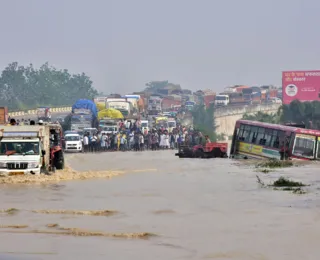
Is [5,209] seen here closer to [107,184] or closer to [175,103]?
[107,184]

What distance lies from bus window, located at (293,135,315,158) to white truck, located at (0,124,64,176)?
12.6 metres

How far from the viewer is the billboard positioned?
92438 mm

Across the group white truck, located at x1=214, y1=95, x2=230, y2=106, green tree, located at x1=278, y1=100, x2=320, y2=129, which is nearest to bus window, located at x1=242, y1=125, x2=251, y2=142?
green tree, located at x1=278, y1=100, x2=320, y2=129

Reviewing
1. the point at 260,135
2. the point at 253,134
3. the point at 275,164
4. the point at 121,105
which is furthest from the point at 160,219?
the point at 121,105

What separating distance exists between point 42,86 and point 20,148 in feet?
446

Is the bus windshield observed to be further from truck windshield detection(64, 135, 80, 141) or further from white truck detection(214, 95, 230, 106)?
white truck detection(214, 95, 230, 106)

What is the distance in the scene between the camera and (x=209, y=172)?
32.1m

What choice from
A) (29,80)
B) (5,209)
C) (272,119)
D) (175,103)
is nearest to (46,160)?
(5,209)

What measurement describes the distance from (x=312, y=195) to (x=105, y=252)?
A: 1010cm

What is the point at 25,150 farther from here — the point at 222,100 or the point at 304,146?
the point at 222,100

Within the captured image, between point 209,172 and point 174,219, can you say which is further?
Answer: point 209,172

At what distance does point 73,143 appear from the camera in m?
50.9

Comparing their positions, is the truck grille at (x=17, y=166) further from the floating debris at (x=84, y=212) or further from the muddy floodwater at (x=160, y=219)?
the floating debris at (x=84, y=212)

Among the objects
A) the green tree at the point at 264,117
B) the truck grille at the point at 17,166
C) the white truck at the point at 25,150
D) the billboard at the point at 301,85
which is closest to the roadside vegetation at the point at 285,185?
the white truck at the point at 25,150
